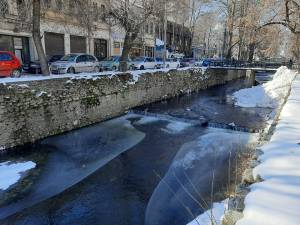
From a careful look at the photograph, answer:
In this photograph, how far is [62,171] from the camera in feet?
33.7

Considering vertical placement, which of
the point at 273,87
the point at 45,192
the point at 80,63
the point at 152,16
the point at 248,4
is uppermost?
the point at 248,4

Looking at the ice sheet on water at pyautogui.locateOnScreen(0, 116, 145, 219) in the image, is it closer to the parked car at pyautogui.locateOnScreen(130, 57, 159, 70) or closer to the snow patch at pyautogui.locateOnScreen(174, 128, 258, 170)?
the snow patch at pyautogui.locateOnScreen(174, 128, 258, 170)

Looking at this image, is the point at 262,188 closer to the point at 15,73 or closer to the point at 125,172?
the point at 125,172

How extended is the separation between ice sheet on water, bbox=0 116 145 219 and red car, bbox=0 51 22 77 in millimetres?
4657

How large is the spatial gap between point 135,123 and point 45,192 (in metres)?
8.18

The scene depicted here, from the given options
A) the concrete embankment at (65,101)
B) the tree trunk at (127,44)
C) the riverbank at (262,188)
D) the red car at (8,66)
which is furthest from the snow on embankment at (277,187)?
the tree trunk at (127,44)

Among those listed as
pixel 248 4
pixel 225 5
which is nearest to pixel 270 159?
pixel 248 4

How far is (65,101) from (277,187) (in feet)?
39.8

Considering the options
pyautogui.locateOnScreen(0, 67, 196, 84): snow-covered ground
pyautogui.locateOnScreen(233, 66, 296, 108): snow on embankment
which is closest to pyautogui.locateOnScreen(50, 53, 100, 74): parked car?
pyautogui.locateOnScreen(0, 67, 196, 84): snow-covered ground

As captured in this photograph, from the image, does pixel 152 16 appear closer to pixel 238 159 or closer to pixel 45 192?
pixel 238 159

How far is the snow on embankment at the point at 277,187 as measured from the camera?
3.34m

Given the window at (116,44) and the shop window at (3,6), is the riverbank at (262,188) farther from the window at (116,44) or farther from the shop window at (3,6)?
the window at (116,44)

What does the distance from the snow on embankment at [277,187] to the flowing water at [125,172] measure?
2660 mm

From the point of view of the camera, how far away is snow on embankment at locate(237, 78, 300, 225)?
3336mm
